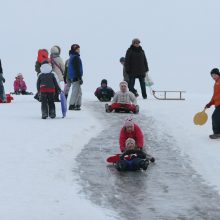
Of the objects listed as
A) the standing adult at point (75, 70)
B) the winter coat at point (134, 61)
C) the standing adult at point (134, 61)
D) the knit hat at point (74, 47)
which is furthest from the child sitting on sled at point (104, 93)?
the knit hat at point (74, 47)

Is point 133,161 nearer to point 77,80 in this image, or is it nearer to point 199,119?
point 199,119

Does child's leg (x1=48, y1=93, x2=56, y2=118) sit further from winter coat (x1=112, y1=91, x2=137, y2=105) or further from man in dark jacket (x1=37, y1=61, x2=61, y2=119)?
winter coat (x1=112, y1=91, x2=137, y2=105)

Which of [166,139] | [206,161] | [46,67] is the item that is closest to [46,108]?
[46,67]

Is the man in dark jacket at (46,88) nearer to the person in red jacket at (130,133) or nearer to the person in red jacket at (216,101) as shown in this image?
the person in red jacket at (216,101)

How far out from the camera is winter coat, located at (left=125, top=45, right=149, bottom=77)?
86.3 feet

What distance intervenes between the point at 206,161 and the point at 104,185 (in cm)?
309

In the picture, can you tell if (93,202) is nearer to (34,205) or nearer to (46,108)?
(34,205)

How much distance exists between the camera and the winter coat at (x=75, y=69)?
2222 centimetres

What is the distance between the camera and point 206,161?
1400cm

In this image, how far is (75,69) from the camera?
73.0 feet

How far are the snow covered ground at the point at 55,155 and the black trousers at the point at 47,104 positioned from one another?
0.36 m

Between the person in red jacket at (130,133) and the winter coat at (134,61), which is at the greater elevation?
the winter coat at (134,61)

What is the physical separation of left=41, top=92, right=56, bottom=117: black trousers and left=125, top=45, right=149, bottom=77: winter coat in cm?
687

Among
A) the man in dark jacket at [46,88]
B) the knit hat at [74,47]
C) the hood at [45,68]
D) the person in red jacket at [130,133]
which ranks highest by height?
the knit hat at [74,47]
